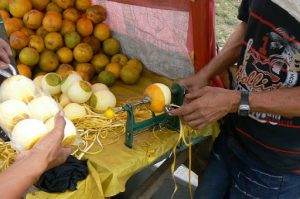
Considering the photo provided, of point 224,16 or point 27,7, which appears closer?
point 27,7

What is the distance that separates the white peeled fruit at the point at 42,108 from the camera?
127cm

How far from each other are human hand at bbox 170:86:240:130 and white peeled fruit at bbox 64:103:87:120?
20.7 inches

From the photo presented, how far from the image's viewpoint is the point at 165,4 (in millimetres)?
1936

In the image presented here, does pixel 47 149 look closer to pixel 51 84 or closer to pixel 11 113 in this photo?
pixel 11 113

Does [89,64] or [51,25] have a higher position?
[51,25]

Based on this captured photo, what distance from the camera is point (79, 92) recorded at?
Result: 5.57 feet

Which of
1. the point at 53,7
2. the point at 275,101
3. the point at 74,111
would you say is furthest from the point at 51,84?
the point at 275,101

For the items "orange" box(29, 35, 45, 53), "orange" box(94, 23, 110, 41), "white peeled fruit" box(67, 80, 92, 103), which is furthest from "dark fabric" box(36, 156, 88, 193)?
"orange" box(94, 23, 110, 41)

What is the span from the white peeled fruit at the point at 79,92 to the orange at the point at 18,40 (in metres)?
0.68

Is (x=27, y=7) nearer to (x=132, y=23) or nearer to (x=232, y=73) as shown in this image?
(x=132, y=23)

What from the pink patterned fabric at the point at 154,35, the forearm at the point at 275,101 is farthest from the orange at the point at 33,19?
the forearm at the point at 275,101

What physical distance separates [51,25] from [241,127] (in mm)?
1373

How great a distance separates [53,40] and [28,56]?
0.63ft

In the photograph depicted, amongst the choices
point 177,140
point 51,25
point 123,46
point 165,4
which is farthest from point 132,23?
point 177,140
